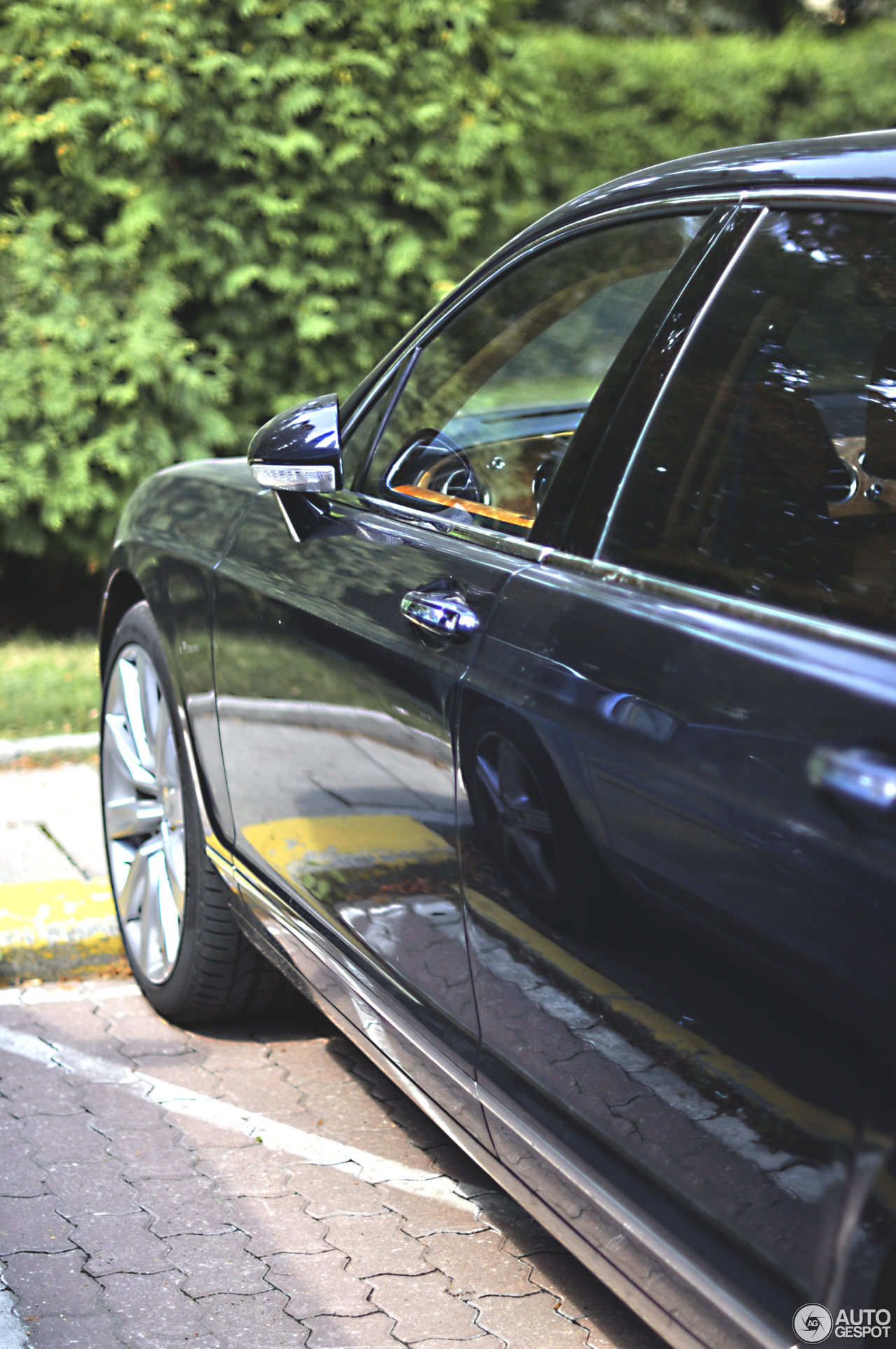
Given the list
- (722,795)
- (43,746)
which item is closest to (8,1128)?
(722,795)

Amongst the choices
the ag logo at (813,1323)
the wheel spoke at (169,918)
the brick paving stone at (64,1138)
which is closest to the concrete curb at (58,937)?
the wheel spoke at (169,918)

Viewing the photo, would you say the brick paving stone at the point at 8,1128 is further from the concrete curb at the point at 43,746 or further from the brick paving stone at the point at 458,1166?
the concrete curb at the point at 43,746

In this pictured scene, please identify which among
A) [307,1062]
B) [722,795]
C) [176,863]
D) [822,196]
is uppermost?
[822,196]

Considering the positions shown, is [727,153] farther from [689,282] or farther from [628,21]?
[628,21]

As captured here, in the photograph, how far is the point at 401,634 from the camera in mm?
2051

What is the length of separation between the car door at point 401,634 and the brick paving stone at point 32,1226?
67cm

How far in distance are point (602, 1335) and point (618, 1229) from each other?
2.35ft

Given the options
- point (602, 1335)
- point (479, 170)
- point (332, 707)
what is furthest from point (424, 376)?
point (479, 170)

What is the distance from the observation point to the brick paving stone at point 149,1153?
2.67m

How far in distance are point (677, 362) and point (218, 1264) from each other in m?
1.79

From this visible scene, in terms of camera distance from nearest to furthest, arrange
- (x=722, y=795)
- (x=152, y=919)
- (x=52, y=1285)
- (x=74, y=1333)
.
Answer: (x=722, y=795) → (x=74, y=1333) → (x=52, y=1285) → (x=152, y=919)

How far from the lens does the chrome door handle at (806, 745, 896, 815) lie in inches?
47.1

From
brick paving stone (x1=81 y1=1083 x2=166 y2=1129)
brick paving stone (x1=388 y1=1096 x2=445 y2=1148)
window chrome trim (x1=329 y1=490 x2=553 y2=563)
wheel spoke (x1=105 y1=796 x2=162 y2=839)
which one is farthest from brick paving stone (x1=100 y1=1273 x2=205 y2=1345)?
window chrome trim (x1=329 y1=490 x2=553 y2=563)

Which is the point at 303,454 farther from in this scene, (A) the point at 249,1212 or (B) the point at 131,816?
(A) the point at 249,1212
